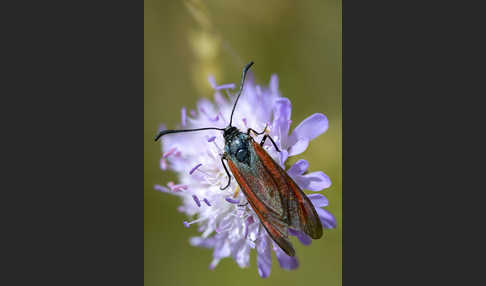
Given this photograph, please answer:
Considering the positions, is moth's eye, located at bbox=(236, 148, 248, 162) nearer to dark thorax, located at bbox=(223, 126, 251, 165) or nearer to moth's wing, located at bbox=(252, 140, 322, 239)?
dark thorax, located at bbox=(223, 126, 251, 165)

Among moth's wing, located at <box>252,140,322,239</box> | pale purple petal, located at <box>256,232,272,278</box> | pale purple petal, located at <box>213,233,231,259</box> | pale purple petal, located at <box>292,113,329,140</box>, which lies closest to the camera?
moth's wing, located at <box>252,140,322,239</box>

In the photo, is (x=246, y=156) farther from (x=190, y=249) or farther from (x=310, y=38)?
(x=190, y=249)

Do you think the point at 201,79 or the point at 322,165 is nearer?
the point at 322,165

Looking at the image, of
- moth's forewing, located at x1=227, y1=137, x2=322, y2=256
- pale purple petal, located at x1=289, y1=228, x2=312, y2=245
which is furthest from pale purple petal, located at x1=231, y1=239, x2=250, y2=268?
moth's forewing, located at x1=227, y1=137, x2=322, y2=256

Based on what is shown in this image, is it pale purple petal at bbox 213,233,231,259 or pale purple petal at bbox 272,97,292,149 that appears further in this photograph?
pale purple petal at bbox 213,233,231,259

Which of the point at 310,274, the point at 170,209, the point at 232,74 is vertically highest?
the point at 232,74

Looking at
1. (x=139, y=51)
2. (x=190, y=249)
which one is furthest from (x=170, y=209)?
(x=139, y=51)

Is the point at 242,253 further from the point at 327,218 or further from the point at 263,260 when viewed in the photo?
the point at 327,218

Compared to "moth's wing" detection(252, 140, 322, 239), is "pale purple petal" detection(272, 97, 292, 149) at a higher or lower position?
higher
